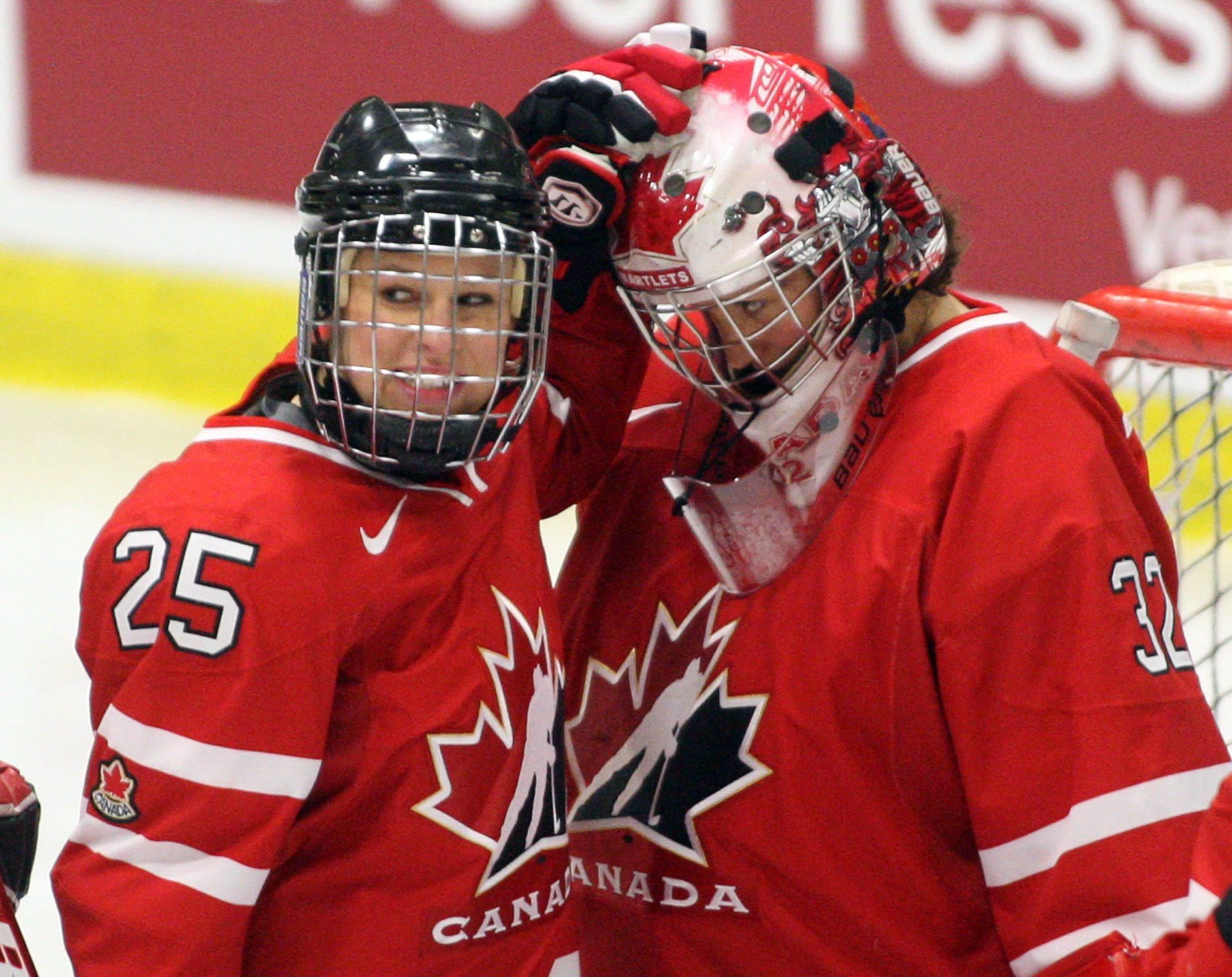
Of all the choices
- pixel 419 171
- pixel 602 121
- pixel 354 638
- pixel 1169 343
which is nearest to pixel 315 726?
pixel 354 638

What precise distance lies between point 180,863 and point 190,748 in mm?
77

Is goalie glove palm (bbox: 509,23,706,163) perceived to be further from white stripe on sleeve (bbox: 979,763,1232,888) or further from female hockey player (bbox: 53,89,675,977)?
white stripe on sleeve (bbox: 979,763,1232,888)

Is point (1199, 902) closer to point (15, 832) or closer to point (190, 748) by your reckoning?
point (190, 748)

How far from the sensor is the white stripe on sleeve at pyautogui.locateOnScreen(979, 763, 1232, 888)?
122 centimetres

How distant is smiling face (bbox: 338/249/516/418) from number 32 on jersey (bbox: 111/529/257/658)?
0.48ft

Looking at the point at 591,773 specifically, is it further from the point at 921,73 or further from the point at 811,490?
the point at 921,73

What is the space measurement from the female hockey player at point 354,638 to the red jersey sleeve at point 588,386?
0.18 m

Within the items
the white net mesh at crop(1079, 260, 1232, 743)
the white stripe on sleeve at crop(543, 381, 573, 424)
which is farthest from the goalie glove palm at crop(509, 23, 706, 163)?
the white net mesh at crop(1079, 260, 1232, 743)

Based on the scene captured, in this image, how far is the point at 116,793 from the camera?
3.67 feet

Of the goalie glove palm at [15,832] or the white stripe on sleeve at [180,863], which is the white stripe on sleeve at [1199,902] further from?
the goalie glove palm at [15,832]

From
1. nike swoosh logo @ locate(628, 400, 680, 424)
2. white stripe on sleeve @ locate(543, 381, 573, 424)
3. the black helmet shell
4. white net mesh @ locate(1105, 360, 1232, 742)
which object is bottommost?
white net mesh @ locate(1105, 360, 1232, 742)

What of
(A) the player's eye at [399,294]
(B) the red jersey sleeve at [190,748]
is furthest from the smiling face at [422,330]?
(B) the red jersey sleeve at [190,748]

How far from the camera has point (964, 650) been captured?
1256 mm

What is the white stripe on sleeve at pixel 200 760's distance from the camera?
1109 millimetres
